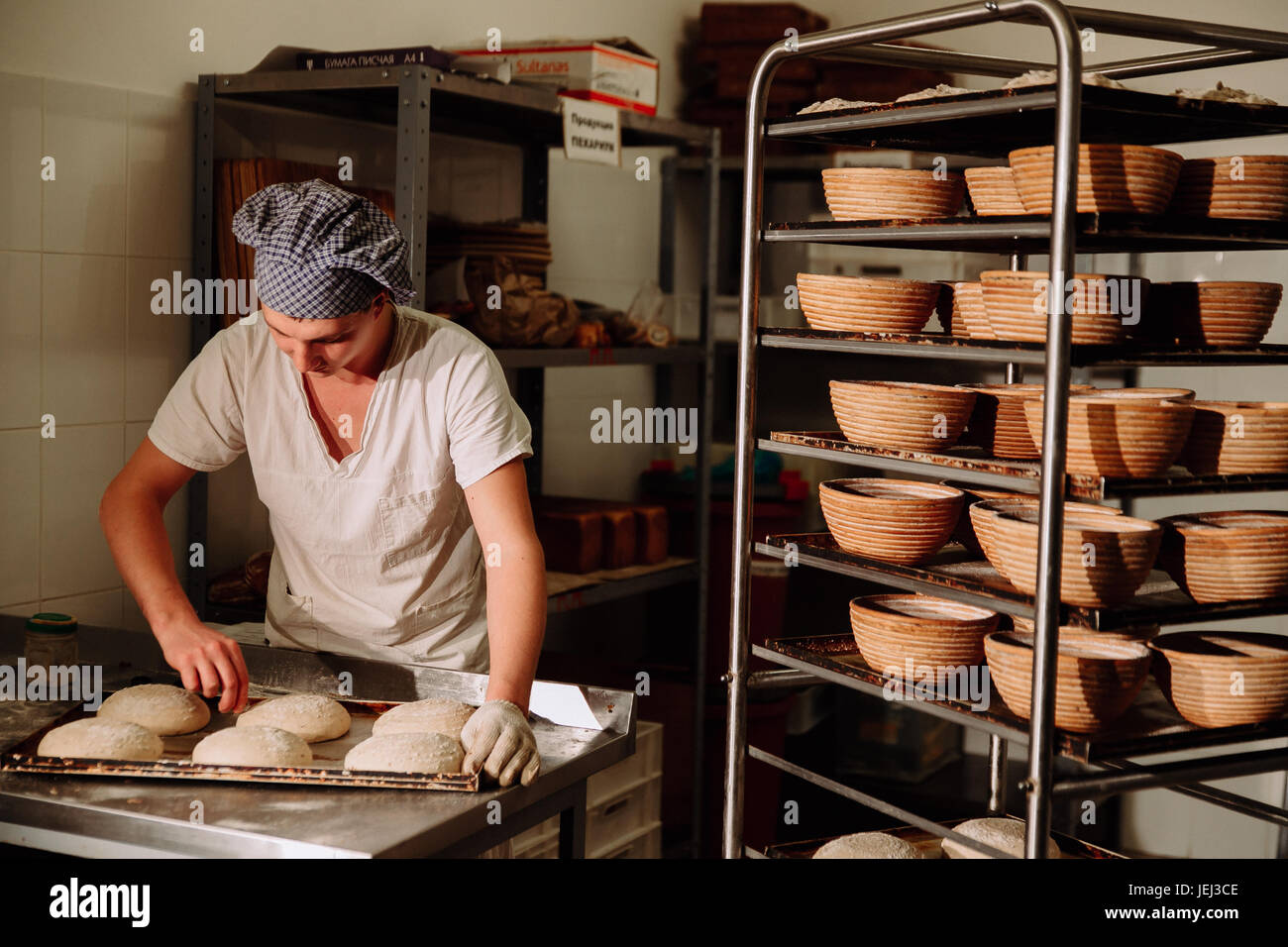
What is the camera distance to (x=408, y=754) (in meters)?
1.57

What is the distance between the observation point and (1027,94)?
1.50 m

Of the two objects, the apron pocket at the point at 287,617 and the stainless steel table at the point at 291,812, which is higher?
the apron pocket at the point at 287,617

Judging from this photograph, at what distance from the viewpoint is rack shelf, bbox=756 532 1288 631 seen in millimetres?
1498

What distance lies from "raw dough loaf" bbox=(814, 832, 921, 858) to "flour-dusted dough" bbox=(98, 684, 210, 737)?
2.94 ft

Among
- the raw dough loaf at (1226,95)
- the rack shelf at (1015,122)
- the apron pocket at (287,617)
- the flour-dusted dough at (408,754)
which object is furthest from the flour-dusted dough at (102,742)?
the raw dough loaf at (1226,95)

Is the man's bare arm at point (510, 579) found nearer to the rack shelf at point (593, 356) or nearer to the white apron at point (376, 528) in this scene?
the white apron at point (376, 528)

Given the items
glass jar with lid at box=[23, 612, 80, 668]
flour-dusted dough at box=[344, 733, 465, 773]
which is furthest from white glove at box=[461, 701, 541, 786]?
glass jar with lid at box=[23, 612, 80, 668]

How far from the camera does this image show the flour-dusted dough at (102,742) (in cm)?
160

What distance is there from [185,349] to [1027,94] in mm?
1794

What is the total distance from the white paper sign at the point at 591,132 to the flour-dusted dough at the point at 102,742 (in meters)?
1.67

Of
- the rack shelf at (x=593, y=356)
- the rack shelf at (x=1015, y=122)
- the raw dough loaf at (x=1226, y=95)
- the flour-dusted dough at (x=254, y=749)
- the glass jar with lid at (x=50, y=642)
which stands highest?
the raw dough loaf at (x=1226, y=95)

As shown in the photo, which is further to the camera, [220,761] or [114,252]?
[114,252]
